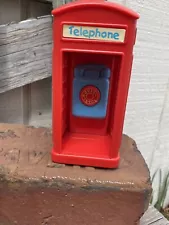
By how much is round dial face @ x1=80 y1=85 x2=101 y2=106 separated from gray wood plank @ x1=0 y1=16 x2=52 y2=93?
29cm

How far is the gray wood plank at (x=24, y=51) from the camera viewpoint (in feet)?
2.82

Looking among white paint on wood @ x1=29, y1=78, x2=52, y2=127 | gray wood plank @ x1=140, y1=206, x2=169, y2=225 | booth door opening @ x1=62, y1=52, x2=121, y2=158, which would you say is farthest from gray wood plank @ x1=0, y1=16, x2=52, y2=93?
gray wood plank @ x1=140, y1=206, x2=169, y2=225

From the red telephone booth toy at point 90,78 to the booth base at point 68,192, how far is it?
0.11 ft

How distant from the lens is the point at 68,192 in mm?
646

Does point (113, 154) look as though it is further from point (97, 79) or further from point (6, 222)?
point (6, 222)

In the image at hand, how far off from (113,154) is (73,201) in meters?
0.13

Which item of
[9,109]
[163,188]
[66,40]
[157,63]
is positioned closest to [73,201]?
[66,40]

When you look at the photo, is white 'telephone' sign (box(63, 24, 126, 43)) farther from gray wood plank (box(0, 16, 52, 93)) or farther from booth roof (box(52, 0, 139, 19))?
gray wood plank (box(0, 16, 52, 93))

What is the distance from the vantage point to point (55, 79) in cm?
60

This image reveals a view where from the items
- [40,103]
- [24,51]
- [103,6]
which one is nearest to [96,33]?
[103,6]

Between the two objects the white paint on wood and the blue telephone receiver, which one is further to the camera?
the white paint on wood

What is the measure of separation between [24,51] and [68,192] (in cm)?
44

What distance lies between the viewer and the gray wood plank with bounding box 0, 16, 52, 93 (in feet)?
2.82

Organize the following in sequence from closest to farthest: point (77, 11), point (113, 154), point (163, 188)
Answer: point (77, 11)
point (113, 154)
point (163, 188)
